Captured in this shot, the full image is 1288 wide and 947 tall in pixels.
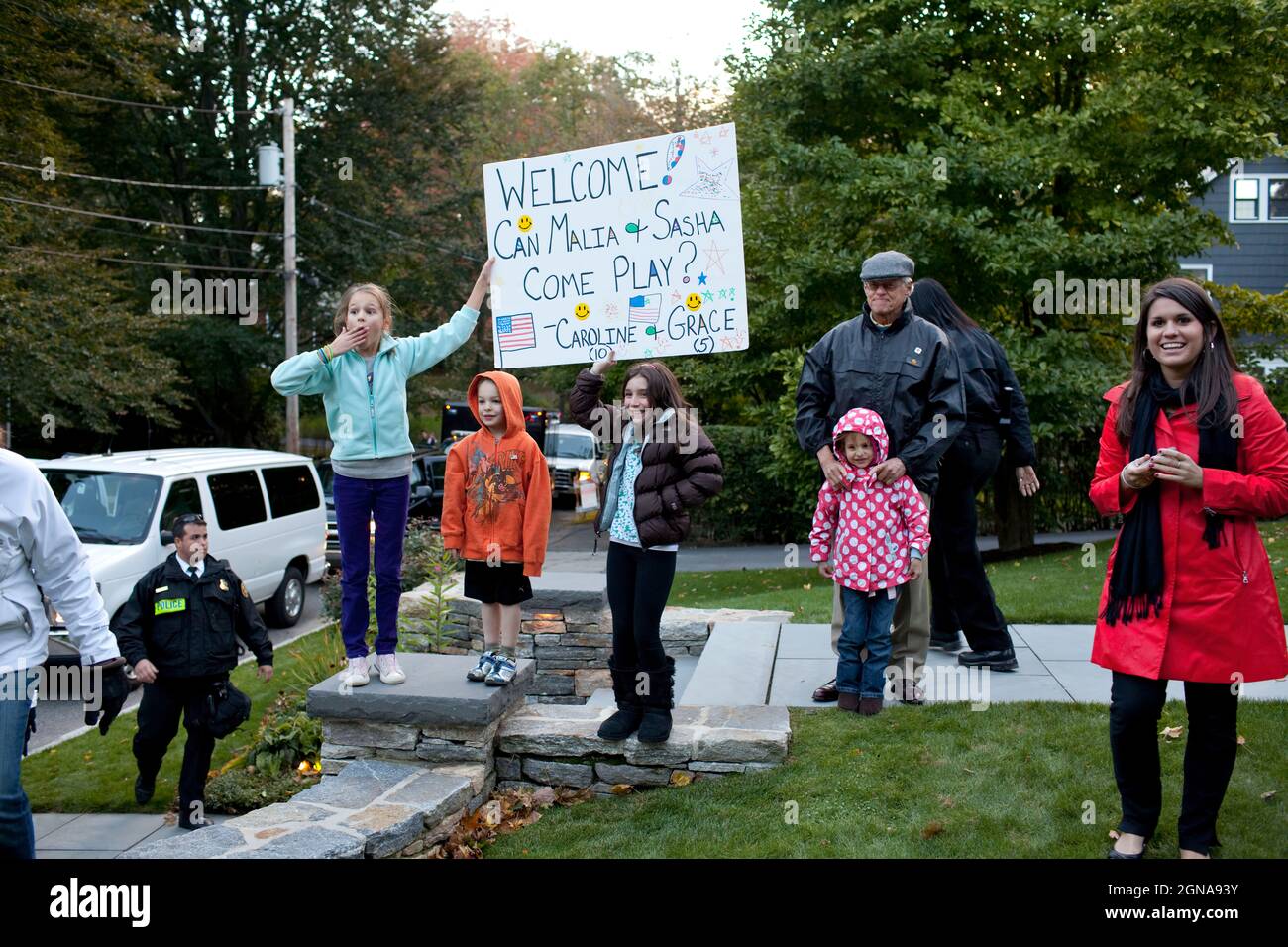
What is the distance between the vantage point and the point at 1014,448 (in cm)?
574

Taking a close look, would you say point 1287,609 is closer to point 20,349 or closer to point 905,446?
point 905,446

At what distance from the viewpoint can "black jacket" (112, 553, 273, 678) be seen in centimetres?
618

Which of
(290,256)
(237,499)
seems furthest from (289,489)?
(290,256)

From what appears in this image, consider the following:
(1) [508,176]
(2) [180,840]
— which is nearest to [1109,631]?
(2) [180,840]

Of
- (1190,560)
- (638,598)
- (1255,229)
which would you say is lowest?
(638,598)

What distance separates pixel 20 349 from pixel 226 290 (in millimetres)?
10657

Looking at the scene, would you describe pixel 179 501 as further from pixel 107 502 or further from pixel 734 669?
pixel 734 669

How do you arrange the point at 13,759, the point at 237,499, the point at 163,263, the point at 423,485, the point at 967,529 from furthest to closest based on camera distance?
the point at 163,263
the point at 423,485
the point at 237,499
the point at 967,529
the point at 13,759

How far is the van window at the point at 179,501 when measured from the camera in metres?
10.8

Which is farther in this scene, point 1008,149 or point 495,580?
point 1008,149

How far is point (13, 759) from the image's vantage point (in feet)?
11.6

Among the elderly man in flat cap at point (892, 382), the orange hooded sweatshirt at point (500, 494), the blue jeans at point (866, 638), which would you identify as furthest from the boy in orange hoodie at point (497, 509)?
the blue jeans at point (866, 638)

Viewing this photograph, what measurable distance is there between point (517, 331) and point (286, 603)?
8.78 metres

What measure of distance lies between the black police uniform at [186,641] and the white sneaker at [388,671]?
163 cm
